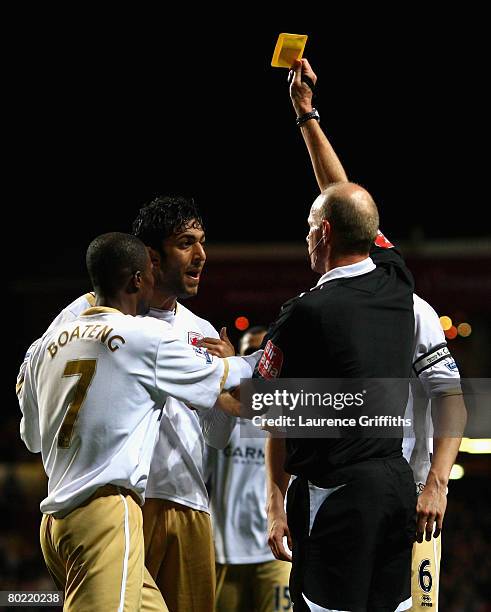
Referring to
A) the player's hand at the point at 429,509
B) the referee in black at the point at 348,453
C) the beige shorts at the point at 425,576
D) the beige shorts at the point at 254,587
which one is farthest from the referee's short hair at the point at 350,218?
the beige shorts at the point at 254,587

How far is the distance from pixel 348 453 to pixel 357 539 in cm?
27

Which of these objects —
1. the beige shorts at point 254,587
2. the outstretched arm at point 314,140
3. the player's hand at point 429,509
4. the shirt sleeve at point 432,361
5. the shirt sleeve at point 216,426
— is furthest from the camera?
the beige shorts at point 254,587

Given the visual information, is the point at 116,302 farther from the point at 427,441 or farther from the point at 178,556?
the point at 427,441

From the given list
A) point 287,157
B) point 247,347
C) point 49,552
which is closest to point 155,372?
point 49,552

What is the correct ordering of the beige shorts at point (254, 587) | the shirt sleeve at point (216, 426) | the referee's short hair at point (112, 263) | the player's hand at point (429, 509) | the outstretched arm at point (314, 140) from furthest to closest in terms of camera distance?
1. the beige shorts at point (254, 587)
2. the shirt sleeve at point (216, 426)
3. the outstretched arm at point (314, 140)
4. the referee's short hair at point (112, 263)
5. the player's hand at point (429, 509)

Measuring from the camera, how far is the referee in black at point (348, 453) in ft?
9.91

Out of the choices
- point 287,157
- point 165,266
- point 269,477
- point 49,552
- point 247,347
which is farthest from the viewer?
point 287,157

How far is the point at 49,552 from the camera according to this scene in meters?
3.23

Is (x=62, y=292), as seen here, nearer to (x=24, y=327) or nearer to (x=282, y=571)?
(x=24, y=327)

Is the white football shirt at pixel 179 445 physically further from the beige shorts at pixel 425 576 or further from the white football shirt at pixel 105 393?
the beige shorts at pixel 425 576

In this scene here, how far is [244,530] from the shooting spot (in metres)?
5.45

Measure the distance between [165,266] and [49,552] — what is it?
1253mm

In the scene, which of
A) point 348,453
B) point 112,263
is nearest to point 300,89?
point 112,263

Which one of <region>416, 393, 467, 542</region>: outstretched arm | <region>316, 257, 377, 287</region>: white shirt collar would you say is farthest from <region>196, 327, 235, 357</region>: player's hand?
<region>416, 393, 467, 542</region>: outstretched arm
